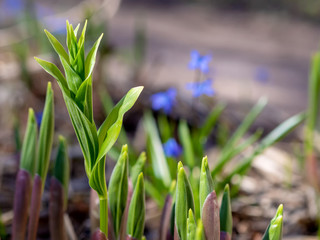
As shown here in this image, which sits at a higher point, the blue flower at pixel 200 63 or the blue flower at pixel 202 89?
the blue flower at pixel 200 63

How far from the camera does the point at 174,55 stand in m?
3.97

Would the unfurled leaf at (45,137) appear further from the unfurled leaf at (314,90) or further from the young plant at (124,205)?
the unfurled leaf at (314,90)

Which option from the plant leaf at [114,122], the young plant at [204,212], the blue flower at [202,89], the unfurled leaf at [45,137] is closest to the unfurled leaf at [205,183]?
the young plant at [204,212]

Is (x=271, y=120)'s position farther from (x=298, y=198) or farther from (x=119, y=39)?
(x=119, y=39)

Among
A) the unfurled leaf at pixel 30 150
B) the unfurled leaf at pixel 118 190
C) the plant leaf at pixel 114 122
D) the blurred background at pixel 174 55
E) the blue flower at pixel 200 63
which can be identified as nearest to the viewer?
the plant leaf at pixel 114 122

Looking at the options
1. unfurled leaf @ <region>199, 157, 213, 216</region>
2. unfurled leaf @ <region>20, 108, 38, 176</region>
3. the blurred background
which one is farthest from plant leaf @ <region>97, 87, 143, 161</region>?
the blurred background

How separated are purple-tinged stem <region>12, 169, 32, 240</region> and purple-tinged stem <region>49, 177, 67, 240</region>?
0.11ft

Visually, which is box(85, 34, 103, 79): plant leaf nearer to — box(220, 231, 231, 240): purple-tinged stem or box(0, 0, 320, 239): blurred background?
box(220, 231, 231, 240): purple-tinged stem

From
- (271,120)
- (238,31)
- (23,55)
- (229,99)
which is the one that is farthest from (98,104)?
(238,31)

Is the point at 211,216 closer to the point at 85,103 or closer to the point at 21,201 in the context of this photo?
the point at 85,103

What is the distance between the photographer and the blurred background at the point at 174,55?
181 centimetres

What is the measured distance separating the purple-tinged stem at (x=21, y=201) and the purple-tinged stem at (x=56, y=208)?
1.4 inches

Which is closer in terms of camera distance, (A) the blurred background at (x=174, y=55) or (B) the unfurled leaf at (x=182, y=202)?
(B) the unfurled leaf at (x=182, y=202)

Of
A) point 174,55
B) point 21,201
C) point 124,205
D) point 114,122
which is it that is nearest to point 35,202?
point 21,201
